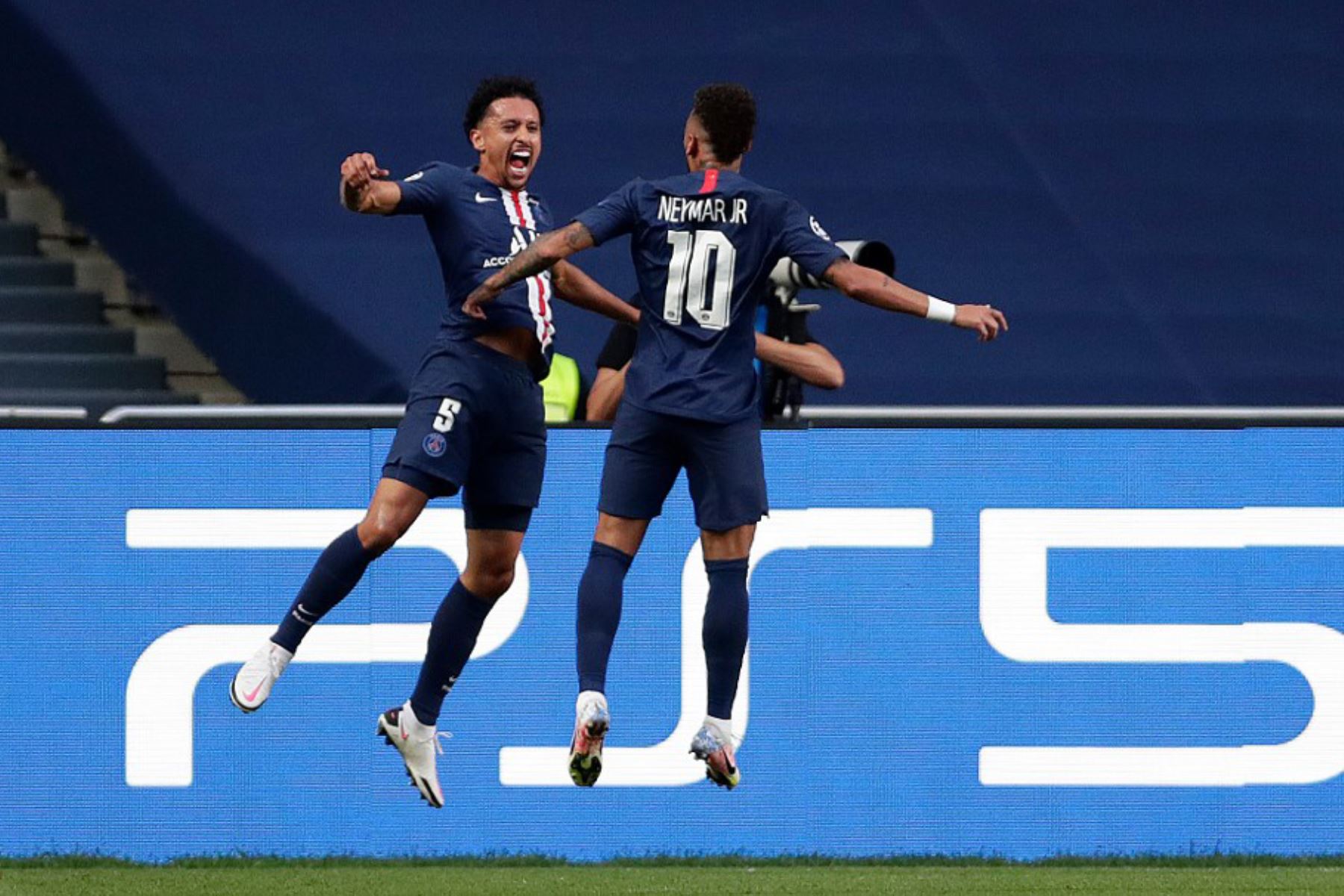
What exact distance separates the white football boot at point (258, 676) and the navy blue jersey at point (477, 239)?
97cm

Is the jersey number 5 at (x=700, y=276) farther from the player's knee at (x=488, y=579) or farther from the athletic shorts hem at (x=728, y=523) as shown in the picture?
the player's knee at (x=488, y=579)

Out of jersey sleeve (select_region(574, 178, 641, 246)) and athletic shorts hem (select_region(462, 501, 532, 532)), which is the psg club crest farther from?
jersey sleeve (select_region(574, 178, 641, 246))

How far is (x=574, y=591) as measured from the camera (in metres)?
8.12

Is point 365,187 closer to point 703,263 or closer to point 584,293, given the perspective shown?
point 584,293

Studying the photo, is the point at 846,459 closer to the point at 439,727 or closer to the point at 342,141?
the point at 439,727

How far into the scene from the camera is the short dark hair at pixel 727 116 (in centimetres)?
648

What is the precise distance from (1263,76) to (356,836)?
5747 millimetres

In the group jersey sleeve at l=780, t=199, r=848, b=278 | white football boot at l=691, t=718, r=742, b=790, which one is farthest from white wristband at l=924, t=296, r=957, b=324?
white football boot at l=691, t=718, r=742, b=790

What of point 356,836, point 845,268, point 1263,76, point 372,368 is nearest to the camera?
point 845,268

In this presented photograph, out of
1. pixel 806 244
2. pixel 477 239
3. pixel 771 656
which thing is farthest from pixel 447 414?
pixel 771 656

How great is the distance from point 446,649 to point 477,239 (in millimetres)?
1155

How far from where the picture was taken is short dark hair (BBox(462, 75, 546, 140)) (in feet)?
22.4

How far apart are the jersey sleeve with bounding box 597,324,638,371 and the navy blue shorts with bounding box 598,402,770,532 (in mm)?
1768

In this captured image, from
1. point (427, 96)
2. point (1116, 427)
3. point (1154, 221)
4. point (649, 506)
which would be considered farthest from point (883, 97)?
point (649, 506)
